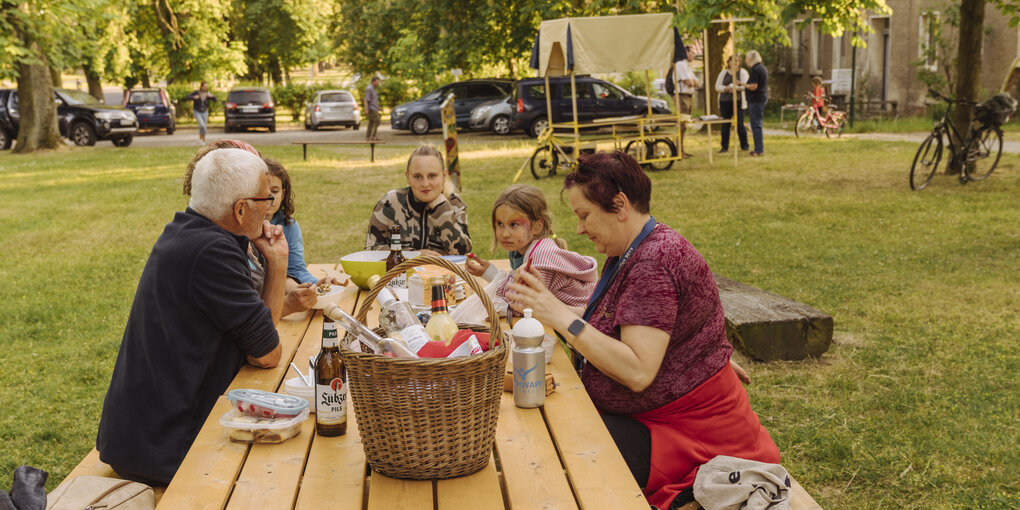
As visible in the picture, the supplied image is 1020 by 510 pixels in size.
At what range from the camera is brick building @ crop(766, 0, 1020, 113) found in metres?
20.7

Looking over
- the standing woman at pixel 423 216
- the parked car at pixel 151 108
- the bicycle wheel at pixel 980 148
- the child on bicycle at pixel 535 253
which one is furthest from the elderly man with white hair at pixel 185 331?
the parked car at pixel 151 108

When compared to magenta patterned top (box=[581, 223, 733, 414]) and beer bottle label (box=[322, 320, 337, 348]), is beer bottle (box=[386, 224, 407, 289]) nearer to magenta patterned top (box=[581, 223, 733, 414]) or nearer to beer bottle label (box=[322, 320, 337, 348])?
magenta patterned top (box=[581, 223, 733, 414])

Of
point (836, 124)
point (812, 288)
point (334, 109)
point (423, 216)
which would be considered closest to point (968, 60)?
point (812, 288)

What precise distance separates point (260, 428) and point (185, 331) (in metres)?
0.55

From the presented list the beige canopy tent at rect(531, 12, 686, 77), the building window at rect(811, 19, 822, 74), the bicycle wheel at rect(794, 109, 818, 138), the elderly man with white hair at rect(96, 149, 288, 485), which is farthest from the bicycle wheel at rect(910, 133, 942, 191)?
the building window at rect(811, 19, 822, 74)

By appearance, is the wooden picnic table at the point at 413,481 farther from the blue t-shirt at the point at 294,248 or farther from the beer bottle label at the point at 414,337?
the blue t-shirt at the point at 294,248

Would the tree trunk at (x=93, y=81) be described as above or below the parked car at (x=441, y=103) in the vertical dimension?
above

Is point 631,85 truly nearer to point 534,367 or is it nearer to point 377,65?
point 377,65

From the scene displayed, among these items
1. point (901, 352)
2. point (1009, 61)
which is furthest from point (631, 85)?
point (901, 352)

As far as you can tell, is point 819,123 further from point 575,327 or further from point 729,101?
point 575,327

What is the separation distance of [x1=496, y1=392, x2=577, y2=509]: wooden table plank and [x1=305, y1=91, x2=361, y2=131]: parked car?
2740 cm

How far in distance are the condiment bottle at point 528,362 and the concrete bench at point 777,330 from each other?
Answer: 2.96 meters

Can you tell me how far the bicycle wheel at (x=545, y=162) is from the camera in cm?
1447

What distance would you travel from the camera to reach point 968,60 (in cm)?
1216
